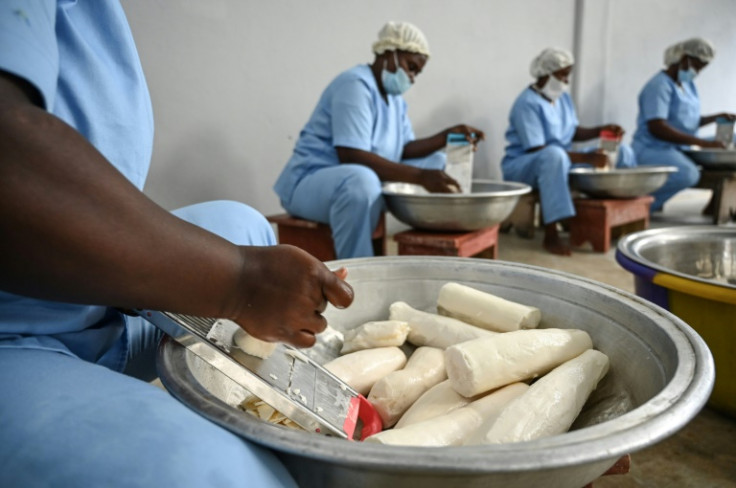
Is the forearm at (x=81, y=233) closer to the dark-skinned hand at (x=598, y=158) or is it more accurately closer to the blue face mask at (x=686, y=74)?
the dark-skinned hand at (x=598, y=158)

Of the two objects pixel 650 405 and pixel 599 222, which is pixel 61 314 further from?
pixel 599 222

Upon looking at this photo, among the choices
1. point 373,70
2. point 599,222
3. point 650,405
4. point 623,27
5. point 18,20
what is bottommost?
point 599,222

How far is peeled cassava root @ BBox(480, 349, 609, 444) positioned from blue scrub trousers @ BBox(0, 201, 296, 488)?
312mm

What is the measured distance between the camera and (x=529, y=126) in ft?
10.4

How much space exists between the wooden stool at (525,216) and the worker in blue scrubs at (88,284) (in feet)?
9.62

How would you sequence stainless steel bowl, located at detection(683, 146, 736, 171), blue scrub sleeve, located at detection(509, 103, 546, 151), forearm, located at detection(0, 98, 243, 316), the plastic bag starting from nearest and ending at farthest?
1. forearm, located at detection(0, 98, 243, 316)
2. the plastic bag
3. blue scrub sleeve, located at detection(509, 103, 546, 151)
4. stainless steel bowl, located at detection(683, 146, 736, 171)

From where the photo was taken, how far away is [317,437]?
48 centimetres

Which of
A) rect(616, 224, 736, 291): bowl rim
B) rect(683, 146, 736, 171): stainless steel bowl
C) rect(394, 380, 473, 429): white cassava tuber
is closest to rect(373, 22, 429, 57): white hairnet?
rect(616, 224, 736, 291): bowl rim

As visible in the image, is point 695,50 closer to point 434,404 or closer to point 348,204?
point 348,204

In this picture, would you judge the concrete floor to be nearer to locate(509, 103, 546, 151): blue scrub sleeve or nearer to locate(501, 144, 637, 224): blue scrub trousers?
locate(501, 144, 637, 224): blue scrub trousers

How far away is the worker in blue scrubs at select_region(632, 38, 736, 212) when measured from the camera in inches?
150

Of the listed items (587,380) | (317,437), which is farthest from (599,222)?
(317,437)

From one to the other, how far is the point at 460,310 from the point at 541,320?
16cm

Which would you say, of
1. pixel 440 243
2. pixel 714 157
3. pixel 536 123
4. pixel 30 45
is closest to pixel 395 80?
pixel 440 243
